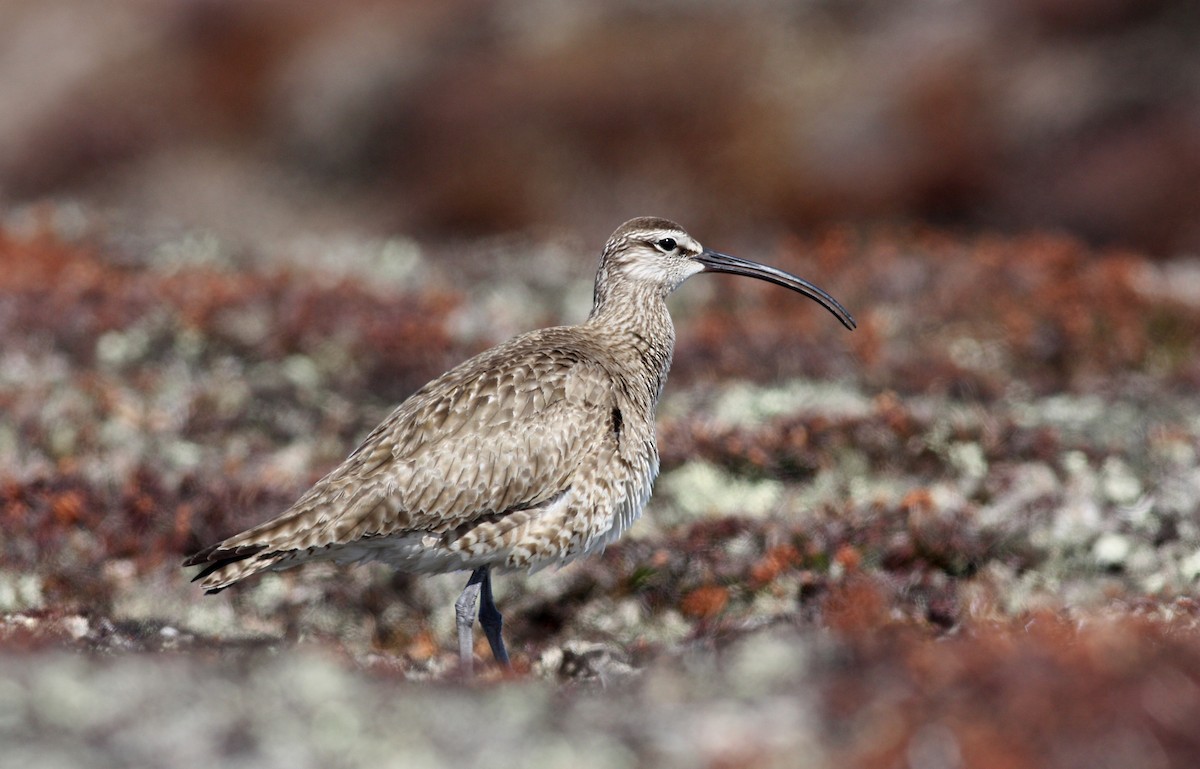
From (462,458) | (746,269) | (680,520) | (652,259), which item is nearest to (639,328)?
(652,259)

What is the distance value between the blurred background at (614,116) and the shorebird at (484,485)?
11.7m

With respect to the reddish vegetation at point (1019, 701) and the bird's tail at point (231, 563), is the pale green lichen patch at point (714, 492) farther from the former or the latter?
the reddish vegetation at point (1019, 701)

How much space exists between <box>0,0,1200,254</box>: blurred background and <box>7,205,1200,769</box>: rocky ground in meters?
2.70

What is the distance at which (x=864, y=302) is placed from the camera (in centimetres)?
1493

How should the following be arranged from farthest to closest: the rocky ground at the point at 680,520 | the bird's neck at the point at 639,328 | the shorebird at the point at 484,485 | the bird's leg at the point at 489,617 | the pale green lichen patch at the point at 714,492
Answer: the pale green lichen patch at the point at 714,492 < the bird's neck at the point at 639,328 < the bird's leg at the point at 489,617 < the shorebird at the point at 484,485 < the rocky ground at the point at 680,520

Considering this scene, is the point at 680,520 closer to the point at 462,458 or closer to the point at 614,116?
the point at 462,458

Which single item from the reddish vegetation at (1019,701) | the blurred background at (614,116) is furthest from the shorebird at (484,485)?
the blurred background at (614,116)

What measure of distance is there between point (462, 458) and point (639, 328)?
6.42ft

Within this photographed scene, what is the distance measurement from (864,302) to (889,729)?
10.7m

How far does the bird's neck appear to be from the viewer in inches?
336

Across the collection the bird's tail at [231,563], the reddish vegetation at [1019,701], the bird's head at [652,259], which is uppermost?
the bird's head at [652,259]

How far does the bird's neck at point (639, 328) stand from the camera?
852 centimetres

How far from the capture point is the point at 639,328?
8766 millimetres

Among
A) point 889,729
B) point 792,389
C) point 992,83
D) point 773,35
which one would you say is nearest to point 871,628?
point 889,729
